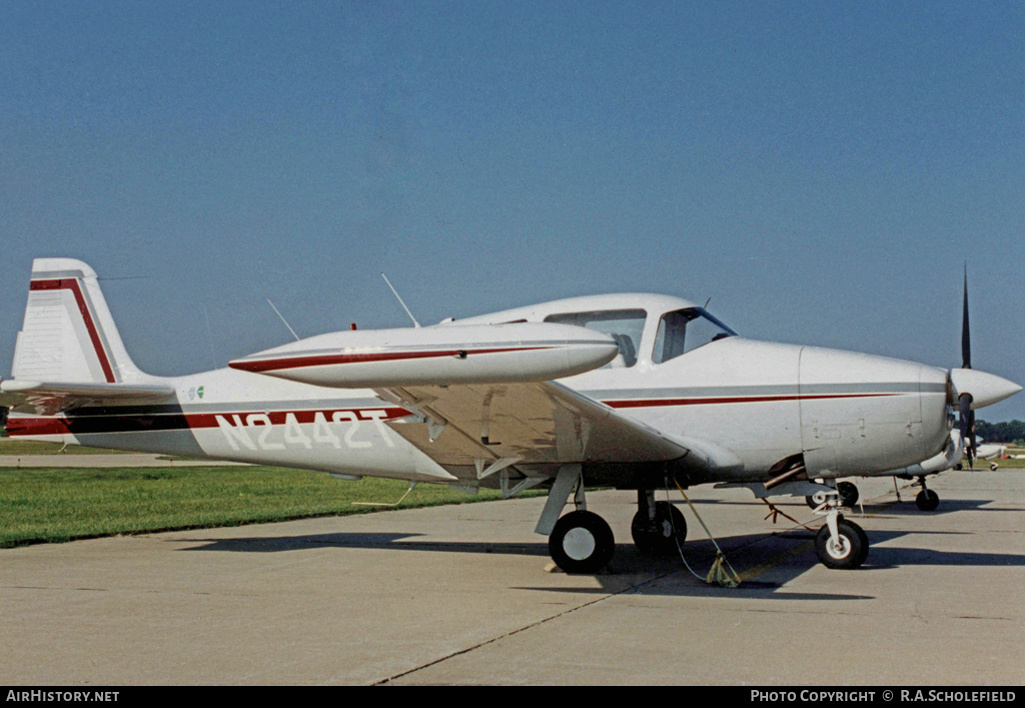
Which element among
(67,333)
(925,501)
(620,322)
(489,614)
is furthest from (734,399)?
(925,501)

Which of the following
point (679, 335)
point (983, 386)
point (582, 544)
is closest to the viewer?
point (582, 544)

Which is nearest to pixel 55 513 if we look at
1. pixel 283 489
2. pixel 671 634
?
pixel 283 489

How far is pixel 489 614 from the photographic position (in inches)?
271

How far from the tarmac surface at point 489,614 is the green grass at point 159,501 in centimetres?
155

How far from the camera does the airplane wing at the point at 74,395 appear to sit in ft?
35.3

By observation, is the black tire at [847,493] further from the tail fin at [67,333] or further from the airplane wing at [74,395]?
the tail fin at [67,333]

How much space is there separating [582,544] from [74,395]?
6.47 metres

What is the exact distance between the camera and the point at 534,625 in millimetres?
6410

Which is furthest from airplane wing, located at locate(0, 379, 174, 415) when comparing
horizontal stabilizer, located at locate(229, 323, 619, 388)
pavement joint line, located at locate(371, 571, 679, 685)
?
pavement joint line, located at locate(371, 571, 679, 685)

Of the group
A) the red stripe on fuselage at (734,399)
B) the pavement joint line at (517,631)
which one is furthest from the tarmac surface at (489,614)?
the red stripe on fuselage at (734,399)

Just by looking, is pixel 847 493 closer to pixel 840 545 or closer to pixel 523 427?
pixel 840 545

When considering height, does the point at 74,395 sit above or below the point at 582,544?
above

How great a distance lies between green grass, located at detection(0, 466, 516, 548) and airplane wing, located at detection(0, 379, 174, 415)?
1.74 meters

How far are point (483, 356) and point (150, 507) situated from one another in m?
13.3
